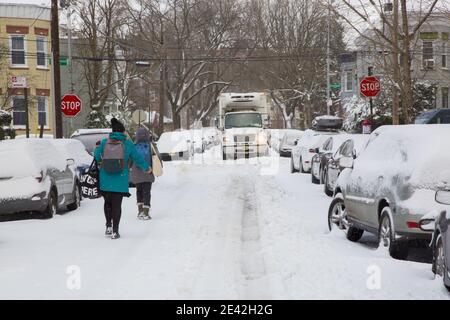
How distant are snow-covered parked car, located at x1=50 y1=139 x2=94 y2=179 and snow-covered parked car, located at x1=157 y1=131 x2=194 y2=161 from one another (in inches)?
683

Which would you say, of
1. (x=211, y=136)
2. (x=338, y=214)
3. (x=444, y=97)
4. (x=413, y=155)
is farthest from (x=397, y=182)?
(x=211, y=136)

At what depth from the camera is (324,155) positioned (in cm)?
2042

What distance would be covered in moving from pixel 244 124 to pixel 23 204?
2159cm

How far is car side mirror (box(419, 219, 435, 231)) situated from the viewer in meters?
8.59

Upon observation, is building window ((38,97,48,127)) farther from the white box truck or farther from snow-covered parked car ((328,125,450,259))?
snow-covered parked car ((328,125,450,259))

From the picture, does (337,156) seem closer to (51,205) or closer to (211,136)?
(51,205)

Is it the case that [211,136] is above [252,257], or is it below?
above

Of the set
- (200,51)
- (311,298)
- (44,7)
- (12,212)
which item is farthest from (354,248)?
(200,51)

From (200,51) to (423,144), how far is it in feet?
159

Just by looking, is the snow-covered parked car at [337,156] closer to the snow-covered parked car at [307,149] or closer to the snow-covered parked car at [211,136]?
the snow-covered parked car at [307,149]

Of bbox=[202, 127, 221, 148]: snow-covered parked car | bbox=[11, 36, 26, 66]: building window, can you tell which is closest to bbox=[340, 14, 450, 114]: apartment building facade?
bbox=[202, 127, 221, 148]: snow-covered parked car

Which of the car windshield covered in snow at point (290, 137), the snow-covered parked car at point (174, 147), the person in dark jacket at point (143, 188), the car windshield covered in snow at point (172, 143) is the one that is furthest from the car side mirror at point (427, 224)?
the car windshield covered in snow at point (290, 137)
